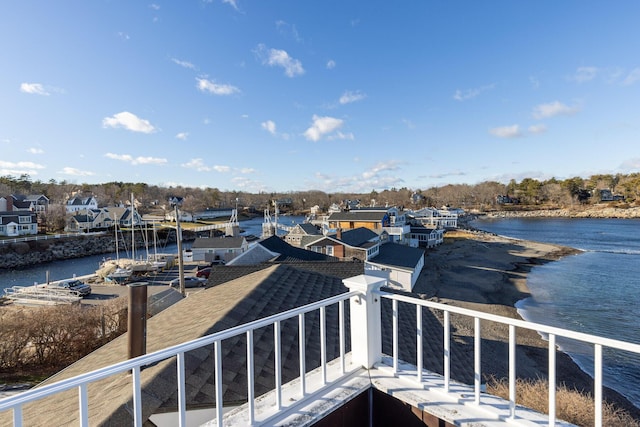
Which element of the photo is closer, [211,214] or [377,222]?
[377,222]

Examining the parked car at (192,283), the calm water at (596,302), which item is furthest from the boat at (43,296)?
the calm water at (596,302)

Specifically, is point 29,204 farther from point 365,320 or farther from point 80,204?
point 365,320

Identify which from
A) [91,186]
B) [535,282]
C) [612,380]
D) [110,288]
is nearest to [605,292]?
[535,282]

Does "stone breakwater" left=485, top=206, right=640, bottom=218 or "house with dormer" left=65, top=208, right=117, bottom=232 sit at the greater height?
"house with dormer" left=65, top=208, right=117, bottom=232

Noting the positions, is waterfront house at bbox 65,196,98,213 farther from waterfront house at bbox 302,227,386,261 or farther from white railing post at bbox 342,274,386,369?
white railing post at bbox 342,274,386,369

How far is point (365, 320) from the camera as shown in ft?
9.89

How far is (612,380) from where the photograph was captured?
11.4 m

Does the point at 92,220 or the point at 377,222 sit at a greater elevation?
the point at 92,220

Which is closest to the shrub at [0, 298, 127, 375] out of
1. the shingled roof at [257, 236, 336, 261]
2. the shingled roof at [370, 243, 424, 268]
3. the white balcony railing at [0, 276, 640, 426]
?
the shingled roof at [257, 236, 336, 261]

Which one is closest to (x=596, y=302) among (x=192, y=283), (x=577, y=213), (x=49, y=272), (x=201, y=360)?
(x=201, y=360)

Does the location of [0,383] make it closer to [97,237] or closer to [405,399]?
[405,399]

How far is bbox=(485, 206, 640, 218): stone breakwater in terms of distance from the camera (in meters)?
76.1

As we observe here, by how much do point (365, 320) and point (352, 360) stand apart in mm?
473

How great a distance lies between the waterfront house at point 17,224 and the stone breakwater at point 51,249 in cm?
690
